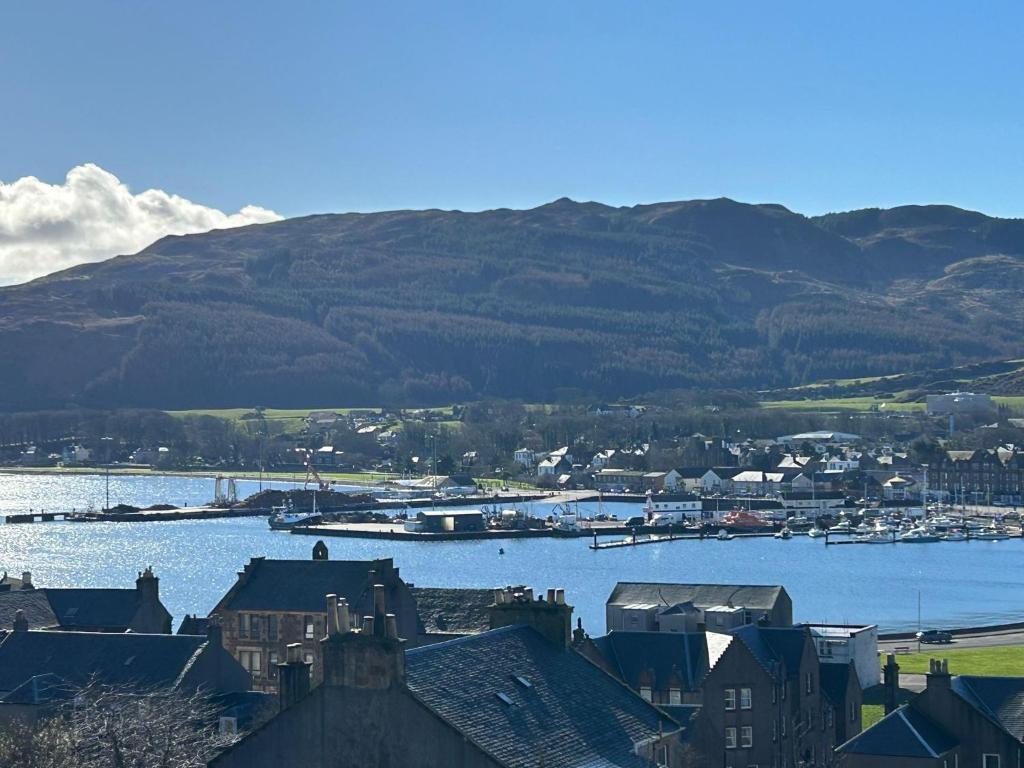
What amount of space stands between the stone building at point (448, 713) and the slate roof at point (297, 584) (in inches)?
812

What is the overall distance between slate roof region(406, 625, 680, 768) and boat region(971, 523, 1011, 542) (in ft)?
390

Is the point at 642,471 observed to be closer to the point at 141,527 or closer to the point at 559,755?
the point at 141,527

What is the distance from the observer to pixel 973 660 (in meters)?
57.1

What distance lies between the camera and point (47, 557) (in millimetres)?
114875

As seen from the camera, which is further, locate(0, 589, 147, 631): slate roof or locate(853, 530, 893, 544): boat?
locate(853, 530, 893, 544): boat

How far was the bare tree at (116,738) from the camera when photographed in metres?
24.5

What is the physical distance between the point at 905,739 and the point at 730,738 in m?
5.66

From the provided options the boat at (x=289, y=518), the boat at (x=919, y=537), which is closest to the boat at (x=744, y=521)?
the boat at (x=919, y=537)

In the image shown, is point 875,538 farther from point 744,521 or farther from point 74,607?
point 74,607

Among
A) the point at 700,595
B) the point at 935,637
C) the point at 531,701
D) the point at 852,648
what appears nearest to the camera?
the point at 531,701

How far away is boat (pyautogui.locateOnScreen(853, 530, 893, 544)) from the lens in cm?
13500

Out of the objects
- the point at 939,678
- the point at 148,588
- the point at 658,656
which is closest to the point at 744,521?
the point at 148,588

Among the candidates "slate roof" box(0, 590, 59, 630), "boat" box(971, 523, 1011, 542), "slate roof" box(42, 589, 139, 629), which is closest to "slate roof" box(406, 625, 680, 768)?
"slate roof" box(0, 590, 59, 630)

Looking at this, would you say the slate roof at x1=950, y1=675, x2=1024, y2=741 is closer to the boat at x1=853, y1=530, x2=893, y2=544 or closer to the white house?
the white house
